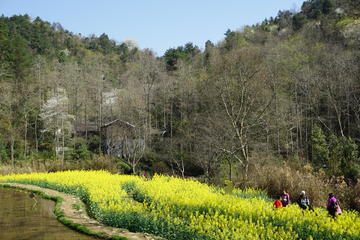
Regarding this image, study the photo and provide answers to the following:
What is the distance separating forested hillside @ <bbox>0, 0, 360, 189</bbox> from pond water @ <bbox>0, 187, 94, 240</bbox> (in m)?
10.2

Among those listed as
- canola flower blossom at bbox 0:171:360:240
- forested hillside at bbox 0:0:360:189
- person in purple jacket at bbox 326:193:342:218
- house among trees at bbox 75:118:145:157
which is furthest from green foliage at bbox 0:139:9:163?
person in purple jacket at bbox 326:193:342:218

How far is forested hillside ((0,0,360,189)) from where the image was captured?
2155cm

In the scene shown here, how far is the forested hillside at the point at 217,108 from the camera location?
70.7 ft

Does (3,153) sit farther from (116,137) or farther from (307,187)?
(307,187)

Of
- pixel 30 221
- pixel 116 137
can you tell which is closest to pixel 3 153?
pixel 116 137

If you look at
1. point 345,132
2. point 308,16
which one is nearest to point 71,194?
point 345,132

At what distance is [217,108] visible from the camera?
83.8ft

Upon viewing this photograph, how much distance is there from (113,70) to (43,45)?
52.0 feet

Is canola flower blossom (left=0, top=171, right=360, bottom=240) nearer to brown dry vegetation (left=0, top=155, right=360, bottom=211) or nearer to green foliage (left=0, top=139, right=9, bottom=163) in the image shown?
brown dry vegetation (left=0, top=155, right=360, bottom=211)

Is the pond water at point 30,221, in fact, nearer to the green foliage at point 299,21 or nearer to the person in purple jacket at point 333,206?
the person in purple jacket at point 333,206

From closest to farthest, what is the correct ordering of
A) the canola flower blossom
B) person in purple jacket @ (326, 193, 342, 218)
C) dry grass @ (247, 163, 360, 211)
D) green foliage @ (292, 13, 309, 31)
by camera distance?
the canola flower blossom < person in purple jacket @ (326, 193, 342, 218) < dry grass @ (247, 163, 360, 211) < green foliage @ (292, 13, 309, 31)

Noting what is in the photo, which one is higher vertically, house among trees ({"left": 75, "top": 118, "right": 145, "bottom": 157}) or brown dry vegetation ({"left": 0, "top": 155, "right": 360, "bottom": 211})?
house among trees ({"left": 75, "top": 118, "right": 145, "bottom": 157})

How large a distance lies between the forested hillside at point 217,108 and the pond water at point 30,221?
401 inches

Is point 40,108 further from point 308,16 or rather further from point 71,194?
point 308,16
